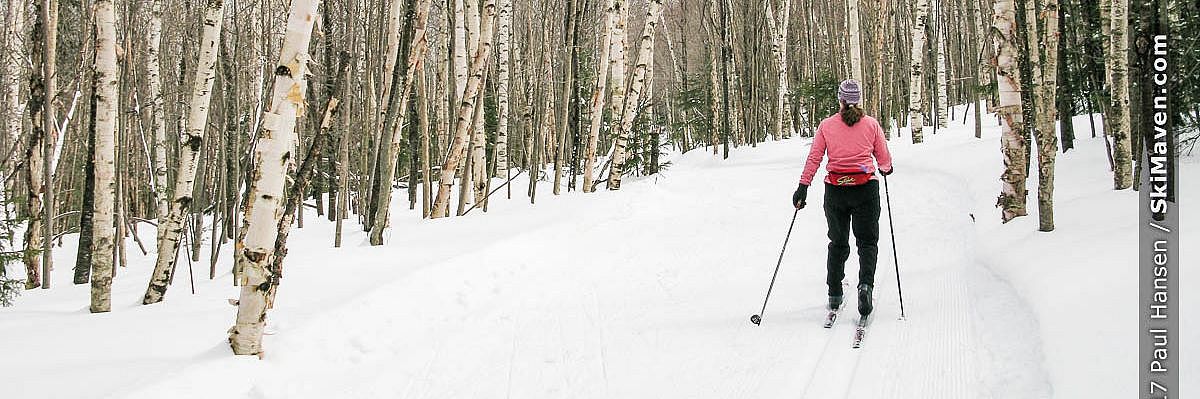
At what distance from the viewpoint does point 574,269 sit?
8.45 m

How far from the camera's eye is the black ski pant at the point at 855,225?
5.84 m

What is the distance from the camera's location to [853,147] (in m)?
5.82

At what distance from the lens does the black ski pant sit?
584cm

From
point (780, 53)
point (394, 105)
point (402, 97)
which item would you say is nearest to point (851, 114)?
point (402, 97)

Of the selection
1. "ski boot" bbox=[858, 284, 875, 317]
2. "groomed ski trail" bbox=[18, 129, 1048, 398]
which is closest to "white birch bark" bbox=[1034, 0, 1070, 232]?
"groomed ski trail" bbox=[18, 129, 1048, 398]

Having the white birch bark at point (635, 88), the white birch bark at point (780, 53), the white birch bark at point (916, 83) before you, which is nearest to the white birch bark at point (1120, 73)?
the white birch bark at point (635, 88)

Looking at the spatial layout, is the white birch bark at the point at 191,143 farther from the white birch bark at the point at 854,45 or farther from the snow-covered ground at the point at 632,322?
the white birch bark at the point at 854,45

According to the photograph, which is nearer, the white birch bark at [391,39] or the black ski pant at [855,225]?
the black ski pant at [855,225]

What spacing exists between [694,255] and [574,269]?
1.51 m

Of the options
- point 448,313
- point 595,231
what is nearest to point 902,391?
point 448,313

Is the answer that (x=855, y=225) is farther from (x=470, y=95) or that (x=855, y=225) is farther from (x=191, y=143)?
(x=470, y=95)

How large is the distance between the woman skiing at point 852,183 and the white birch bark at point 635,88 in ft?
25.2

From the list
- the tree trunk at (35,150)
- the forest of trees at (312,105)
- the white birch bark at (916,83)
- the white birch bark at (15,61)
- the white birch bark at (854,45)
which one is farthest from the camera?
the white birch bark at (916,83)

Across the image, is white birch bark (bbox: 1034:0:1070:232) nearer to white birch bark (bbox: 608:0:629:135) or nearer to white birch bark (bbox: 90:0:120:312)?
white birch bark (bbox: 608:0:629:135)
